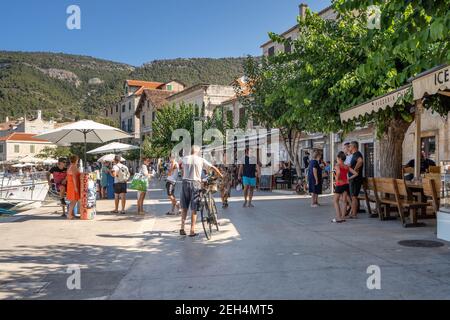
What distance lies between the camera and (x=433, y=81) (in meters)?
5.94

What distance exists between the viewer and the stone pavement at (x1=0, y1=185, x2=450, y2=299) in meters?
4.47

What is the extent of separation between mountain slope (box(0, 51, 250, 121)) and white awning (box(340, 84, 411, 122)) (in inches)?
3293

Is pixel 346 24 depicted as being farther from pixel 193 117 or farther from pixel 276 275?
pixel 193 117

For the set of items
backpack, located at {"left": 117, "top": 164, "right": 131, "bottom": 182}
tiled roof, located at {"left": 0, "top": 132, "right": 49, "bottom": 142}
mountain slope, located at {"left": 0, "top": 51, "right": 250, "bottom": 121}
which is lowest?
backpack, located at {"left": 117, "top": 164, "right": 131, "bottom": 182}

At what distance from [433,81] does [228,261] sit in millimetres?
3768

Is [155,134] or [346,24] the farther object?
[155,134]

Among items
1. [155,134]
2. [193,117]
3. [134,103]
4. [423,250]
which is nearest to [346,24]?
[423,250]

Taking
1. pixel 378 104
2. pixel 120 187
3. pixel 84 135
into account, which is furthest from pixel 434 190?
pixel 84 135

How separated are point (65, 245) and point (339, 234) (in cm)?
476

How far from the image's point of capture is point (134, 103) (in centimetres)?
6241

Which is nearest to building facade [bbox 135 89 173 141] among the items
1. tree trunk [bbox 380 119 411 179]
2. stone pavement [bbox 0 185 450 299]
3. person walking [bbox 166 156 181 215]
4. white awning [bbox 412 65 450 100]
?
person walking [bbox 166 156 181 215]

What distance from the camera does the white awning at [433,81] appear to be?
5.69 m

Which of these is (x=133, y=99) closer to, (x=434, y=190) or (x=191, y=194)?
(x=191, y=194)

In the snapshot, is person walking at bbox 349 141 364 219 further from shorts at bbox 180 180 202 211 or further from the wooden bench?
shorts at bbox 180 180 202 211
